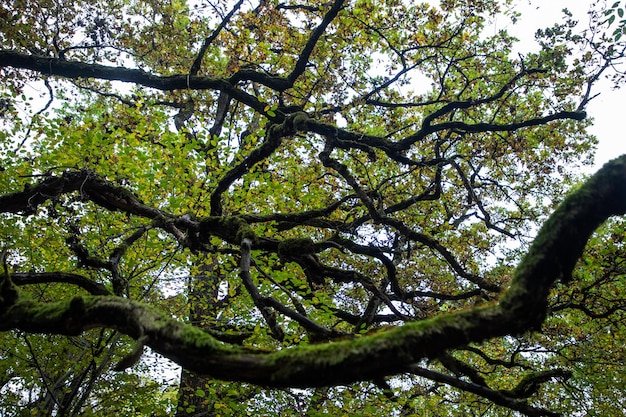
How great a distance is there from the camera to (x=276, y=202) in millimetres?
10797

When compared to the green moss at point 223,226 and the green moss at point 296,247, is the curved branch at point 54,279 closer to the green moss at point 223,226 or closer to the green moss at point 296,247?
the green moss at point 223,226

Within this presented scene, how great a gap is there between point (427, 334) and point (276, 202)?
8.58m

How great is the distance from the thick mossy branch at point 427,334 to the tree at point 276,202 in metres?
0.02

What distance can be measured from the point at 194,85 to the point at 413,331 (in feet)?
26.6

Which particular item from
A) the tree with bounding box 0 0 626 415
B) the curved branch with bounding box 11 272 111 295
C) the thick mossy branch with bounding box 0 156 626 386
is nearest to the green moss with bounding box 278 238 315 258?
the tree with bounding box 0 0 626 415

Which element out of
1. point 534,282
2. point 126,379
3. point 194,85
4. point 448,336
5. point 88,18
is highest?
point 88,18

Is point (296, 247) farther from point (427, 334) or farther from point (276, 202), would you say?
point (276, 202)

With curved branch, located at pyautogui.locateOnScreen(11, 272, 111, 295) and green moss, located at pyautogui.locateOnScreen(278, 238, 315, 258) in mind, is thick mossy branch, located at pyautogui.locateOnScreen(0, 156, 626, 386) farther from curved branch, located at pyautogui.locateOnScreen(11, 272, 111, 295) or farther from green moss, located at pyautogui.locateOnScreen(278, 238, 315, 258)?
curved branch, located at pyautogui.locateOnScreen(11, 272, 111, 295)

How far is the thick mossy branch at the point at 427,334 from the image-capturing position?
2.37 m

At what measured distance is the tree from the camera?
4.14 m

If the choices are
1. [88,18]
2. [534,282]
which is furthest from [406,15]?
[534,282]

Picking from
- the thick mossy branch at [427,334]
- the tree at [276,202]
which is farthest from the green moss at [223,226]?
the thick mossy branch at [427,334]

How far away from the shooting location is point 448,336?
2.43m

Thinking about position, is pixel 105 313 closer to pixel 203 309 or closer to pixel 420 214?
pixel 203 309
